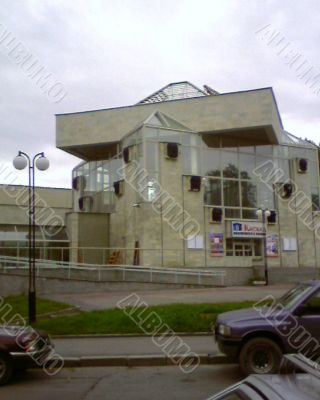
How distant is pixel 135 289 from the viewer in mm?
28219

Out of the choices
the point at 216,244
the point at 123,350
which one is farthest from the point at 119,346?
the point at 216,244

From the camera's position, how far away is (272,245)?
3975 centimetres

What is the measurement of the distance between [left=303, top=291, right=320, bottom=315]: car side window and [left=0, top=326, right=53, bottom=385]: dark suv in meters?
4.52

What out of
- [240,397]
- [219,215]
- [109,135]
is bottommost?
[240,397]

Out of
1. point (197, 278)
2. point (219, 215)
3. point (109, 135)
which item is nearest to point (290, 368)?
point (197, 278)

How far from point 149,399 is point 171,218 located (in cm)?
2774

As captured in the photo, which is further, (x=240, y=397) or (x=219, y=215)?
(x=219, y=215)

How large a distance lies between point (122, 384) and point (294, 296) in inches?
130

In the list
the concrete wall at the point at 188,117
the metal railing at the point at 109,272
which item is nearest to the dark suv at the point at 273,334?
the metal railing at the point at 109,272

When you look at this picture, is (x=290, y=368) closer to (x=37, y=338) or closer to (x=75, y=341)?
(x=37, y=338)

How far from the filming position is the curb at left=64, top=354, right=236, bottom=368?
10805mm

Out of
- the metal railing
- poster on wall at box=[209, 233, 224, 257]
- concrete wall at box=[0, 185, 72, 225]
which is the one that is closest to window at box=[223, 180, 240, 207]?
poster on wall at box=[209, 233, 224, 257]

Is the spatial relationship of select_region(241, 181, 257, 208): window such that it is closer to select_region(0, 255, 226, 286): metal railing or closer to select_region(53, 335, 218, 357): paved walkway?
select_region(0, 255, 226, 286): metal railing

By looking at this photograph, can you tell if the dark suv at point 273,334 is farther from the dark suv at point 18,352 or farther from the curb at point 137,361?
the dark suv at point 18,352
